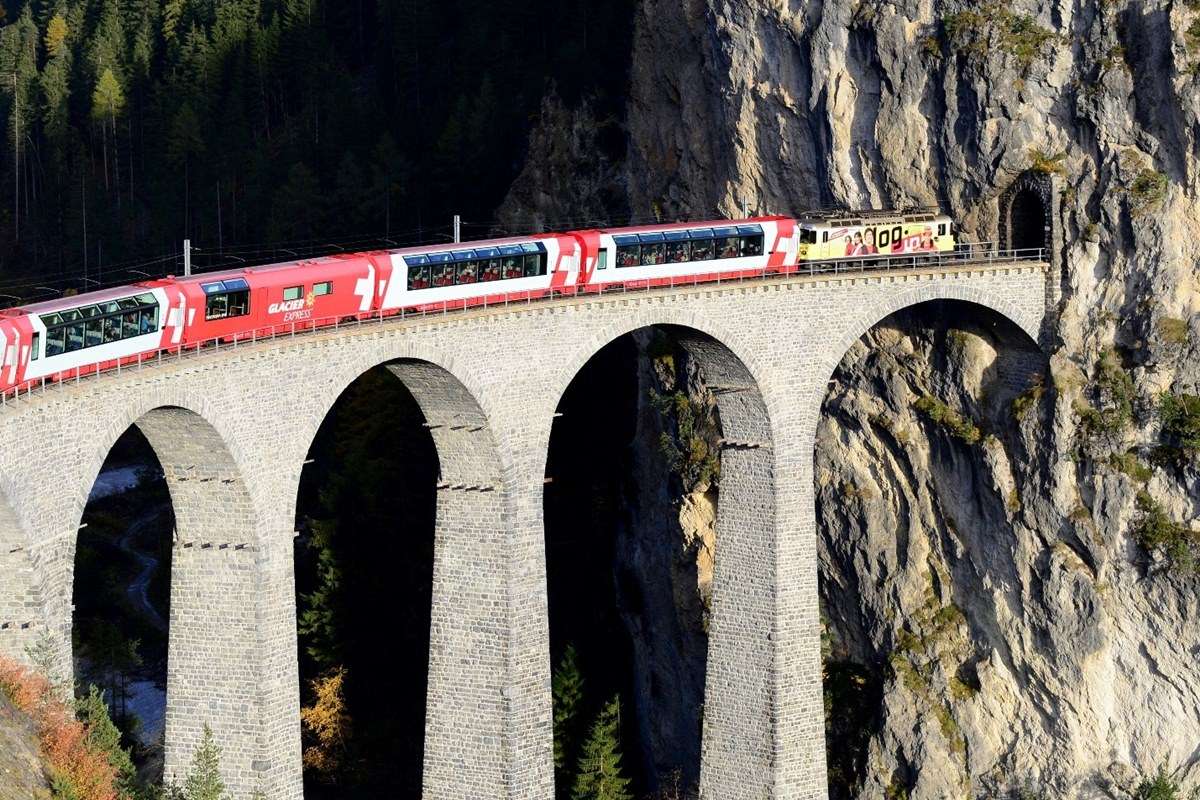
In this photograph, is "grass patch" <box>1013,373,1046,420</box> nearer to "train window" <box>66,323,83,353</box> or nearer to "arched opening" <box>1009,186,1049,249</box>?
"arched opening" <box>1009,186,1049,249</box>

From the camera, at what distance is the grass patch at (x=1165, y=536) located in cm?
7194

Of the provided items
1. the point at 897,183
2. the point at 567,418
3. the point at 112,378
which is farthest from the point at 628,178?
the point at 112,378

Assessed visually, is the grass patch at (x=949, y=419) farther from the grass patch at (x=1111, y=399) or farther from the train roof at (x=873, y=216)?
the train roof at (x=873, y=216)

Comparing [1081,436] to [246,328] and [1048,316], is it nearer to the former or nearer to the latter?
[1048,316]

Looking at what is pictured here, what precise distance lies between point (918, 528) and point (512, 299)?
21.6 meters

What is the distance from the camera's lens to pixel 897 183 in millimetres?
76750

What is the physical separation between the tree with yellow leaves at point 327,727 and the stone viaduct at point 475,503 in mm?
22675

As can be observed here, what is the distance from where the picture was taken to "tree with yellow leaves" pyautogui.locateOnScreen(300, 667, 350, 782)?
89188mm

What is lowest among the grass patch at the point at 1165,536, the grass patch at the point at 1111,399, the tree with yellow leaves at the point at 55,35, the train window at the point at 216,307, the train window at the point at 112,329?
the grass patch at the point at 1165,536

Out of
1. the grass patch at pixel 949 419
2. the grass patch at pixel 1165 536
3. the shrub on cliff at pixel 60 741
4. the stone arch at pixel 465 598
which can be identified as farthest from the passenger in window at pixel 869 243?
the shrub on cliff at pixel 60 741

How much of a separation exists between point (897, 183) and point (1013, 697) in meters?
20.1

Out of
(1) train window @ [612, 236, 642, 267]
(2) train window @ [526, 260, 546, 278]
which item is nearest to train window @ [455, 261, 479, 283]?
(2) train window @ [526, 260, 546, 278]

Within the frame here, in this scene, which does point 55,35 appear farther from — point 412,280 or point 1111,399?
point 1111,399

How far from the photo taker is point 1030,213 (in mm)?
75188
